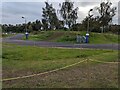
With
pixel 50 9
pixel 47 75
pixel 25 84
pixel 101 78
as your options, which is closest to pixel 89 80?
pixel 101 78

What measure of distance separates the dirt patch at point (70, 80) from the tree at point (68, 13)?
185ft

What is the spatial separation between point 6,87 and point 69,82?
6.67ft

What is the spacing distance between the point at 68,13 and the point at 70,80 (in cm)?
5943

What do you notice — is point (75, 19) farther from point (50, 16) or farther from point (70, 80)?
point (70, 80)

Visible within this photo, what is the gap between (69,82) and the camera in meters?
7.62

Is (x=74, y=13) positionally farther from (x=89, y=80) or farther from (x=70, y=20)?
(x=89, y=80)

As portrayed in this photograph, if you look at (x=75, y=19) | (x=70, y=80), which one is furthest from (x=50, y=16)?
(x=70, y=80)

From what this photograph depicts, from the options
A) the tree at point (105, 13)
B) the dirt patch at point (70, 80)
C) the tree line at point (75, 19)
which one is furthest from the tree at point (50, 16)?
the dirt patch at point (70, 80)

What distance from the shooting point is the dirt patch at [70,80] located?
7.19 meters

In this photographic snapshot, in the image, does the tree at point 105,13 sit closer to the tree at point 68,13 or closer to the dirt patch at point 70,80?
the tree at point 68,13

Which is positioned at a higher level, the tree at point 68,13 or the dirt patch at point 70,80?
the tree at point 68,13

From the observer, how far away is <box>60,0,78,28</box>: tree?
64662mm

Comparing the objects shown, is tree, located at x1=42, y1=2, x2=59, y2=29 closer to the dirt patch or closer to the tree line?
the tree line

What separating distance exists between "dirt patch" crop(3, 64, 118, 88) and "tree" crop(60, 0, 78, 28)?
56298 millimetres
